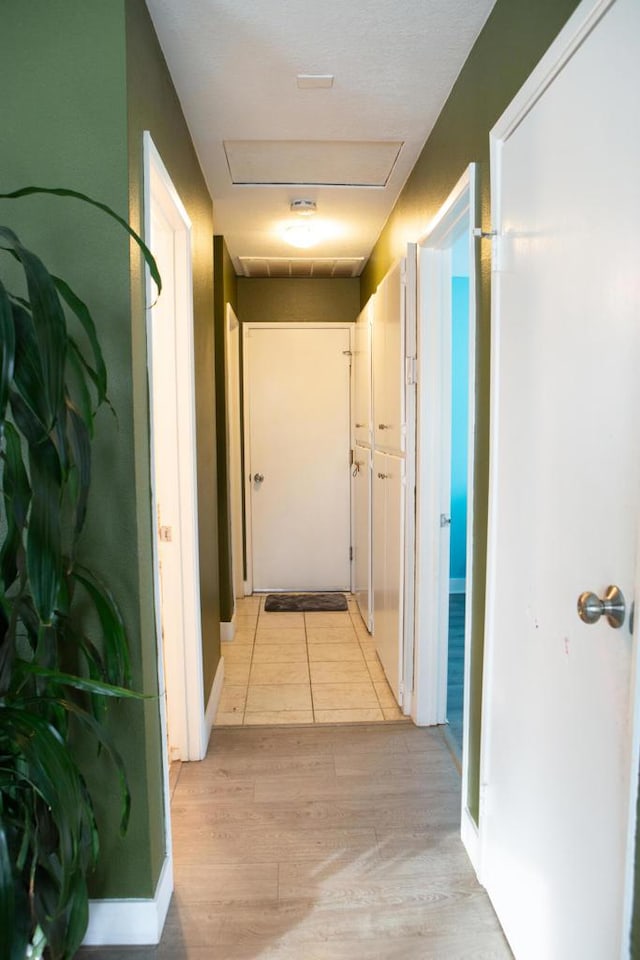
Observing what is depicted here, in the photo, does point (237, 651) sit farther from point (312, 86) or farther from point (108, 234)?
point (312, 86)

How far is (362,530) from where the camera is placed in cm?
393

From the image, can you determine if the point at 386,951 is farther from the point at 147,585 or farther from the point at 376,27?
the point at 376,27

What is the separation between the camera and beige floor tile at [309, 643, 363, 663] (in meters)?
3.38

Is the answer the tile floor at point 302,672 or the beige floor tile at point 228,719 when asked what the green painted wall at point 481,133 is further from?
the beige floor tile at point 228,719

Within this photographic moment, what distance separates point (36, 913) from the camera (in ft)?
3.49

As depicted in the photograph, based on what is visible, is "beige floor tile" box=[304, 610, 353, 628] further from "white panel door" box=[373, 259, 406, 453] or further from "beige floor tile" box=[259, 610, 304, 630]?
"white panel door" box=[373, 259, 406, 453]

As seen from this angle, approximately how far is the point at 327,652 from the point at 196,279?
2157mm

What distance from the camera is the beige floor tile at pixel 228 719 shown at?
2.64 meters

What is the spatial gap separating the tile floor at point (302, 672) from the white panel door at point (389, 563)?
5.1 inches

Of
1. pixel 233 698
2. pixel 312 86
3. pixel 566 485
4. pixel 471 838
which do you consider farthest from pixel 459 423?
pixel 566 485

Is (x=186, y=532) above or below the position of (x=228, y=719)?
above

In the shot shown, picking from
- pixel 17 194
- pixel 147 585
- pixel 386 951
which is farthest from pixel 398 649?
pixel 17 194

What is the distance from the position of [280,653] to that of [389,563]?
97 centimetres

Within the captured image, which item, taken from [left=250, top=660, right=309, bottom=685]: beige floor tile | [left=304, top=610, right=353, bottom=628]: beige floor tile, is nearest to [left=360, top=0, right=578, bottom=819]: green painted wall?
[left=250, top=660, right=309, bottom=685]: beige floor tile
